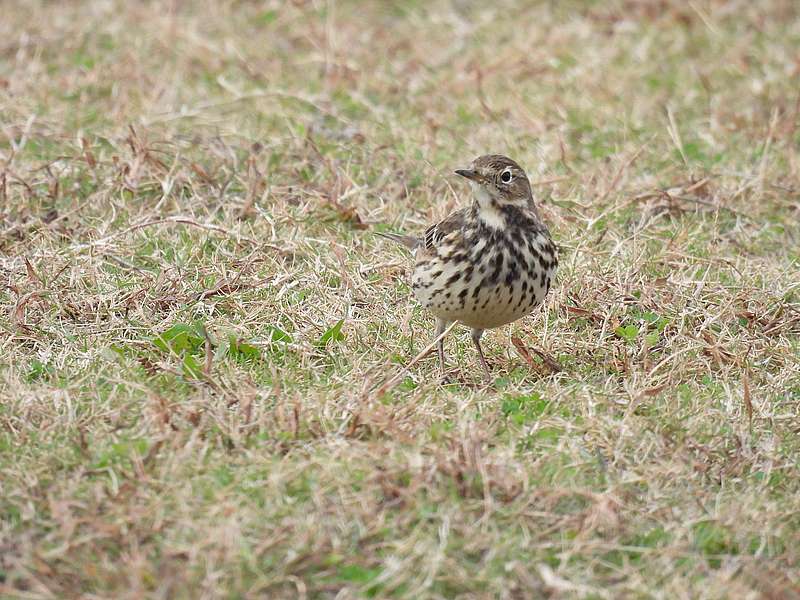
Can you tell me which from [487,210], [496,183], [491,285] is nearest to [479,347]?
[491,285]

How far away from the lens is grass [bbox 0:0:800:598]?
13.0ft

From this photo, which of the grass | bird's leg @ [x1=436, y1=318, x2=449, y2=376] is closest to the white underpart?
bird's leg @ [x1=436, y1=318, x2=449, y2=376]

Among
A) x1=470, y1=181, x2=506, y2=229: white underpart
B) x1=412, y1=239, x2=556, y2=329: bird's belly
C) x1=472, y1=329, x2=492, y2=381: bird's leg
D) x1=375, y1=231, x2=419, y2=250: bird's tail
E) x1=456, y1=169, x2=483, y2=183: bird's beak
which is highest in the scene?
x1=456, y1=169, x2=483, y2=183: bird's beak

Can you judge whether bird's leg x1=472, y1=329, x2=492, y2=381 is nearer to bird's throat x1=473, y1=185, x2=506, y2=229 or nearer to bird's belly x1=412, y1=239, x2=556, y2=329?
bird's belly x1=412, y1=239, x2=556, y2=329

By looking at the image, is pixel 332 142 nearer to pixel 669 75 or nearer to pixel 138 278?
pixel 138 278

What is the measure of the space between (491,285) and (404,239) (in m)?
1.21

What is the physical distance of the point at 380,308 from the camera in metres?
5.92

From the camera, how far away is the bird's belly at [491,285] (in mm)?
5102

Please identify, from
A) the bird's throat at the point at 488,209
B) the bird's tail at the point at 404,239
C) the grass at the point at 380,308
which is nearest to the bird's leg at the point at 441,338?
the grass at the point at 380,308

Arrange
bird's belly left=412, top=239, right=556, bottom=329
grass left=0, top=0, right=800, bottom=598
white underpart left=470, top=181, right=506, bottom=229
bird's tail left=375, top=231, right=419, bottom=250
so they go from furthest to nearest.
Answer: bird's tail left=375, top=231, right=419, bottom=250 < white underpart left=470, top=181, right=506, bottom=229 < bird's belly left=412, top=239, right=556, bottom=329 < grass left=0, top=0, right=800, bottom=598

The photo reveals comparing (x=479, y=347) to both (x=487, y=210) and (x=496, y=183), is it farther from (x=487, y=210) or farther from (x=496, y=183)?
(x=496, y=183)

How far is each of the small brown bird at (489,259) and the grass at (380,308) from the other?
0.31 metres

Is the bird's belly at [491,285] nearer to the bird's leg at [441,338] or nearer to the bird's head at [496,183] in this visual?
the bird's leg at [441,338]

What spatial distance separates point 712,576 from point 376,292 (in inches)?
100
